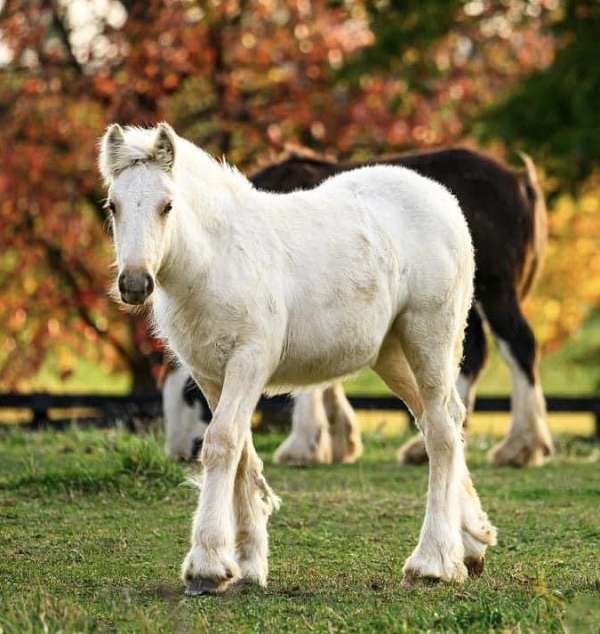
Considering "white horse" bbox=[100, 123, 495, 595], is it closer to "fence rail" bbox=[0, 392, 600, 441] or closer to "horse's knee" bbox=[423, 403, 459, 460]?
"horse's knee" bbox=[423, 403, 459, 460]

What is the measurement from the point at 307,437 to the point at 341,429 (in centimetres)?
48

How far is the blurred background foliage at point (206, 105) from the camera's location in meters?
14.5

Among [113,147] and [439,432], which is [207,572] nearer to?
[439,432]

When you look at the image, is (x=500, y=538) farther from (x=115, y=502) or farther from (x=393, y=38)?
(x=393, y=38)

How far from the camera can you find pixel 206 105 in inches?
617

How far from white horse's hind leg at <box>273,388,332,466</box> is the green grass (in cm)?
16

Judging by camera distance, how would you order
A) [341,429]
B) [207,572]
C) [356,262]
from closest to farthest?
[207,572] < [356,262] < [341,429]

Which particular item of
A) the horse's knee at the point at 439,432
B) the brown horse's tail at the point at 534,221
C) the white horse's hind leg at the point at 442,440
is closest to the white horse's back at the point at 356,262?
the white horse's hind leg at the point at 442,440

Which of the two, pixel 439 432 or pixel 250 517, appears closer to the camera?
pixel 250 517

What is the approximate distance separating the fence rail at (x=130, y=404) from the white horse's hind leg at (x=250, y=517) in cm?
727

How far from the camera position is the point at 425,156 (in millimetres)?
10555

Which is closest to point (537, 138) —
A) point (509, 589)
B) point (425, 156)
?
point (425, 156)

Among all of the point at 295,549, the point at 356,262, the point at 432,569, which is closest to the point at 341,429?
the point at 295,549

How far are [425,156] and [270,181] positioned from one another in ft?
3.84
